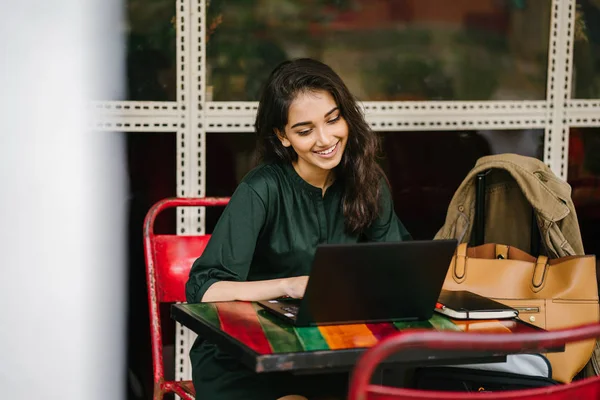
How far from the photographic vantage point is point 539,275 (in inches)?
100

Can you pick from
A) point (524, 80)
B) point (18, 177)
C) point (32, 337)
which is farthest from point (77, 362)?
point (524, 80)

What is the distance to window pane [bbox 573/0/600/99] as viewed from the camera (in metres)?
3.37

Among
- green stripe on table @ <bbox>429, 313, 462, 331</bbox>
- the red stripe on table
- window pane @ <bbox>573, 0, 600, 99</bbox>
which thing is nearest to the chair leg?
the red stripe on table

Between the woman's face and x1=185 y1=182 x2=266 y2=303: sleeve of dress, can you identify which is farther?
→ the woman's face

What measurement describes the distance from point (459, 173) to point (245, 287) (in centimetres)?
142

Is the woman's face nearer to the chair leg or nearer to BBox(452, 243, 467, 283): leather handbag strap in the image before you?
BBox(452, 243, 467, 283): leather handbag strap

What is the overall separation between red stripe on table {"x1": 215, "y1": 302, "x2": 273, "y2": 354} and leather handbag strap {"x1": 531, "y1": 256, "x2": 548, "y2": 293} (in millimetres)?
925

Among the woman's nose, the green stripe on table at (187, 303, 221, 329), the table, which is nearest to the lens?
the table

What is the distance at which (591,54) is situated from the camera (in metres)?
3.39

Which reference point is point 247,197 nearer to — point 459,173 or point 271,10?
point 271,10

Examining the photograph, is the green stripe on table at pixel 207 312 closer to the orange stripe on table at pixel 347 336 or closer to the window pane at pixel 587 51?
the orange stripe on table at pixel 347 336

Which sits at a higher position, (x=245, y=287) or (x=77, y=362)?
(x=245, y=287)

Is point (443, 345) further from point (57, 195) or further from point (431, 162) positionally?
point (431, 162)

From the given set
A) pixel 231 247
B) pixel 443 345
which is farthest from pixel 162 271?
pixel 443 345
